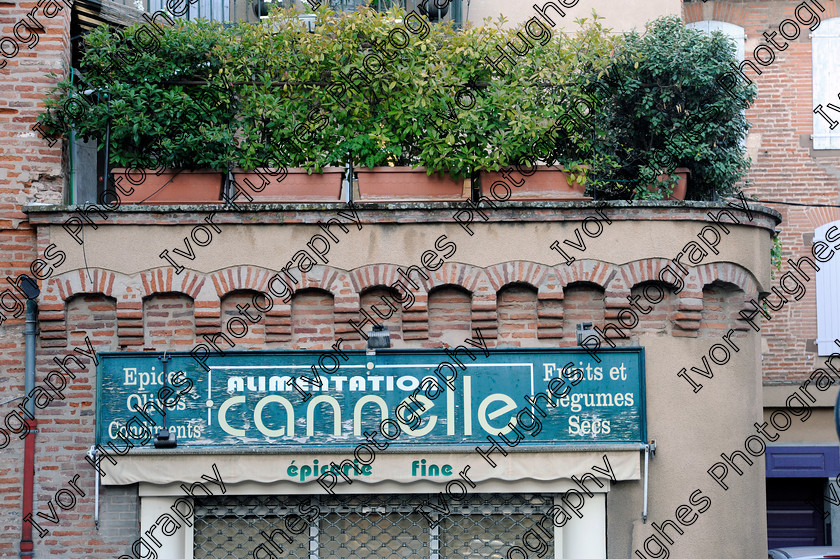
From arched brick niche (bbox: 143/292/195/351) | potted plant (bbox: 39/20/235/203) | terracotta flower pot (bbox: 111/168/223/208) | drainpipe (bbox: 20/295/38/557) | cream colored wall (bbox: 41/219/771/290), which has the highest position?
potted plant (bbox: 39/20/235/203)

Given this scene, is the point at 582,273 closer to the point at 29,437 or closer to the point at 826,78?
the point at 29,437

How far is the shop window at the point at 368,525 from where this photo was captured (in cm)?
917

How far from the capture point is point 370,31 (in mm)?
9648

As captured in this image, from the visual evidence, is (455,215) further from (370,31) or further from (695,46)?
(695,46)

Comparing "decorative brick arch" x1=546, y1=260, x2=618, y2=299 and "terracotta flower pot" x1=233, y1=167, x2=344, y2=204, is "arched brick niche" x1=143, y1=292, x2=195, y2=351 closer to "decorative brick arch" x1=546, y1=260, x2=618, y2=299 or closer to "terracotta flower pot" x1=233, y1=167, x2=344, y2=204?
"terracotta flower pot" x1=233, y1=167, x2=344, y2=204

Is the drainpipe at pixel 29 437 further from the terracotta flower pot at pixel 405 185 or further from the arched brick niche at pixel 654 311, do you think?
the arched brick niche at pixel 654 311

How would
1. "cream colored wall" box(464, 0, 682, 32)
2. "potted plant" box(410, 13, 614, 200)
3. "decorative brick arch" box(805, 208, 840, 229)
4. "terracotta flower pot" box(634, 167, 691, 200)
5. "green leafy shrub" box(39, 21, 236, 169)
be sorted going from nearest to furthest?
"potted plant" box(410, 13, 614, 200)
"green leafy shrub" box(39, 21, 236, 169)
"terracotta flower pot" box(634, 167, 691, 200)
"cream colored wall" box(464, 0, 682, 32)
"decorative brick arch" box(805, 208, 840, 229)

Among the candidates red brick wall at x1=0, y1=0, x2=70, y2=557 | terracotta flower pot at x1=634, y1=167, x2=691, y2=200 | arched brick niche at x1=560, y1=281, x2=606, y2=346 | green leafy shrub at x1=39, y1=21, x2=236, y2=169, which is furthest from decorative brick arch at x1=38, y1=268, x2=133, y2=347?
terracotta flower pot at x1=634, y1=167, x2=691, y2=200

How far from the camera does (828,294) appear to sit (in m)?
13.4

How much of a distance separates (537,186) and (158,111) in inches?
153

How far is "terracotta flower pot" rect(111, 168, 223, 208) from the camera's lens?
30.9ft

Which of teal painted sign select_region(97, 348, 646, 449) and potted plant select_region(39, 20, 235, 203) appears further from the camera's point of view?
potted plant select_region(39, 20, 235, 203)

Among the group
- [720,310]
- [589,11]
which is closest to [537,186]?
[720,310]

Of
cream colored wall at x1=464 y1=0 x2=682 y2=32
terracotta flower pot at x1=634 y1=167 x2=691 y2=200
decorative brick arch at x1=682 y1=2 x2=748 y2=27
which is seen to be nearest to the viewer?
terracotta flower pot at x1=634 y1=167 x2=691 y2=200
